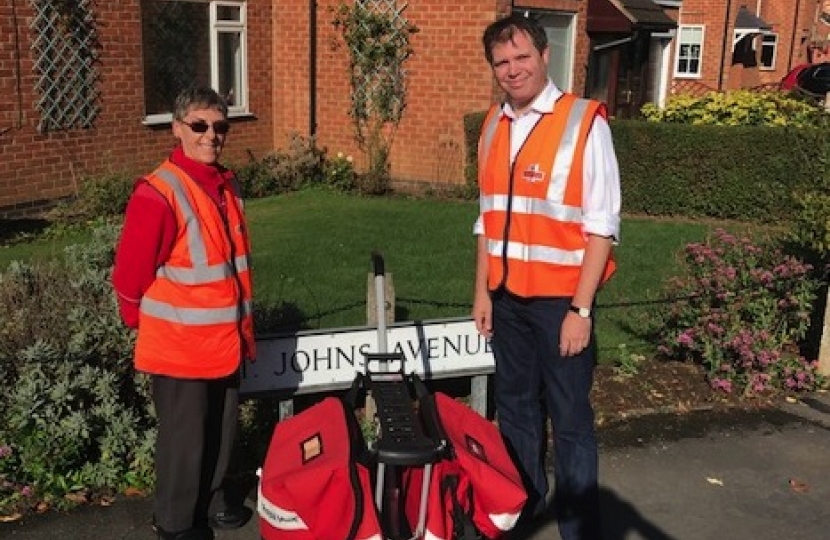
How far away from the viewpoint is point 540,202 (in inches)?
122

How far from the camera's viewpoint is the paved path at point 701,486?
3.76 m

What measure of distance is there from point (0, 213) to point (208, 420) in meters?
7.26

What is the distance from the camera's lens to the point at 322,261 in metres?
8.30

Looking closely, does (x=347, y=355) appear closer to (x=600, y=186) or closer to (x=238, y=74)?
(x=600, y=186)

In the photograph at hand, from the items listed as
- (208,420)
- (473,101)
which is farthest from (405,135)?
(208,420)

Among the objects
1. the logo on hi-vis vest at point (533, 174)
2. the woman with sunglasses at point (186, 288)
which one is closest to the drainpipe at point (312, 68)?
the woman with sunglasses at point (186, 288)

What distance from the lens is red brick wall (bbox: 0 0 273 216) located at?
9.53 meters

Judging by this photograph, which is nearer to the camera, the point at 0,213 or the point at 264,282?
the point at 264,282

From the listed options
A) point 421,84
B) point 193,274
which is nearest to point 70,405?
point 193,274

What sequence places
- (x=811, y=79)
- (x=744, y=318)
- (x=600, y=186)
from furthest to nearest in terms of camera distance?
(x=811, y=79), (x=744, y=318), (x=600, y=186)

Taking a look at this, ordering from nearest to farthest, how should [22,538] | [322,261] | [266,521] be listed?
[266,521] < [22,538] < [322,261]

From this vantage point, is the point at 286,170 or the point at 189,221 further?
the point at 286,170

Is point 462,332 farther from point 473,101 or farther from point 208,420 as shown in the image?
point 473,101

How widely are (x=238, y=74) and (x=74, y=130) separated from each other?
318 centimetres
